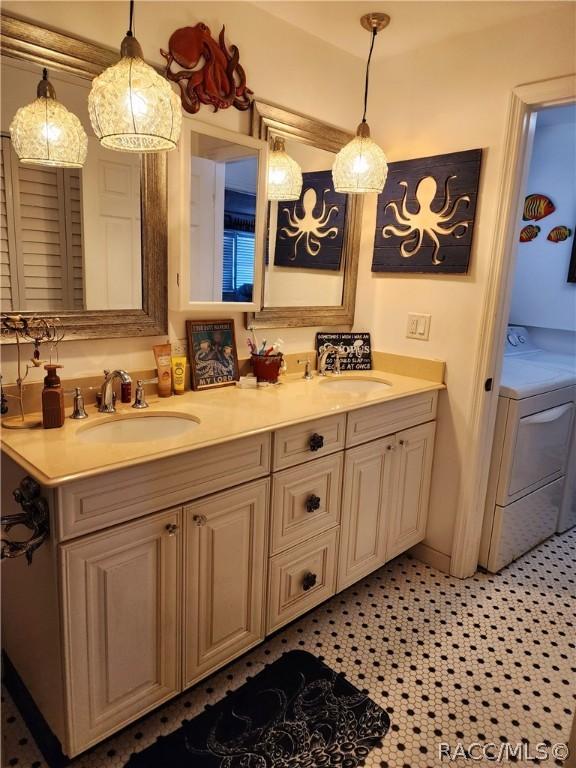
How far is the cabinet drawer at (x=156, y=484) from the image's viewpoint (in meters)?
1.20

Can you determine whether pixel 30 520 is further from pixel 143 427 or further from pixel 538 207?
pixel 538 207

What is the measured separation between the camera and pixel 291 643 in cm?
189

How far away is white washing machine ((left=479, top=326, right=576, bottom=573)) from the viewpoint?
2.32 m

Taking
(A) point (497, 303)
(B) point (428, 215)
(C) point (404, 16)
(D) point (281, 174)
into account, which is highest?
(C) point (404, 16)

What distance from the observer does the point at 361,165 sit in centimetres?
196

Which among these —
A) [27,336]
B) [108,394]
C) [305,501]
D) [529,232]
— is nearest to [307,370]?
[305,501]

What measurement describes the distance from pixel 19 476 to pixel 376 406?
1.25 m

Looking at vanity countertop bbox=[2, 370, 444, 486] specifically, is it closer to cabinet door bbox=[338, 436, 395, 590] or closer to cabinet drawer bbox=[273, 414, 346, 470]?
cabinet drawer bbox=[273, 414, 346, 470]

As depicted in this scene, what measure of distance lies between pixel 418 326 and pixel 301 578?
1239mm

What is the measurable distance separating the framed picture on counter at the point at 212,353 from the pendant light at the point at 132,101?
760mm

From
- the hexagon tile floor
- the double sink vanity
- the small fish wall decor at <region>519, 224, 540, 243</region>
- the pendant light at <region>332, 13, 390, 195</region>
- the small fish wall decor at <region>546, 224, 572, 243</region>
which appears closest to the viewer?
the double sink vanity

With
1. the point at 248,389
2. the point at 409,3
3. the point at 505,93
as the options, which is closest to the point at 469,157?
the point at 505,93

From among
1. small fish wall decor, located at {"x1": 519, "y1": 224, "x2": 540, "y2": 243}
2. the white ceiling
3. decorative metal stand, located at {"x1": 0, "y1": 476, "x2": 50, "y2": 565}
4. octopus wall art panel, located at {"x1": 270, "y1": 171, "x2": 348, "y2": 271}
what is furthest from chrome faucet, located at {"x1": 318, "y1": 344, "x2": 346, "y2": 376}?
small fish wall decor, located at {"x1": 519, "y1": 224, "x2": 540, "y2": 243}

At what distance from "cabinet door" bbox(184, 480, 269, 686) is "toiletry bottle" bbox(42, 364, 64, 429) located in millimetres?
467
